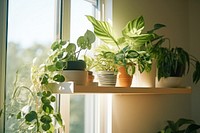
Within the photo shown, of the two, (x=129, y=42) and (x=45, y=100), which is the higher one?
(x=129, y=42)

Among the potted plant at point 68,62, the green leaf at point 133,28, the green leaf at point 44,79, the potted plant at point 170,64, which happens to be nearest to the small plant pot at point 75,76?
the potted plant at point 68,62

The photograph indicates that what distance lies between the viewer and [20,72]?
176cm

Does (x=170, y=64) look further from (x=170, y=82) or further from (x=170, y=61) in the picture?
(x=170, y=82)

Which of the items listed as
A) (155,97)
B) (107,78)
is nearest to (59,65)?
(107,78)

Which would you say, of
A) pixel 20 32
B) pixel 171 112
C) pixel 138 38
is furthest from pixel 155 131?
pixel 20 32

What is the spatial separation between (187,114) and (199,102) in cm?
18

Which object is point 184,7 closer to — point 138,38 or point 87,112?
point 138,38

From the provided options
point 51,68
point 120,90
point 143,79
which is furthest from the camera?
point 143,79

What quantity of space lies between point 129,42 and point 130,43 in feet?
0.03

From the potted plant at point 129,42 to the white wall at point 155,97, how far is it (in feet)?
0.83

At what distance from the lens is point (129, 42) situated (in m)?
2.06

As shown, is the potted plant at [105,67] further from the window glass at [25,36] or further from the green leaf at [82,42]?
the window glass at [25,36]

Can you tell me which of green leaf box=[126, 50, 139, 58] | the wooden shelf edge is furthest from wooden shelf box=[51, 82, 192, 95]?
green leaf box=[126, 50, 139, 58]

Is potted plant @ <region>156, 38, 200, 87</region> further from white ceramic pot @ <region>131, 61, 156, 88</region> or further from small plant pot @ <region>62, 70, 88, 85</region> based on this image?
small plant pot @ <region>62, 70, 88, 85</region>
